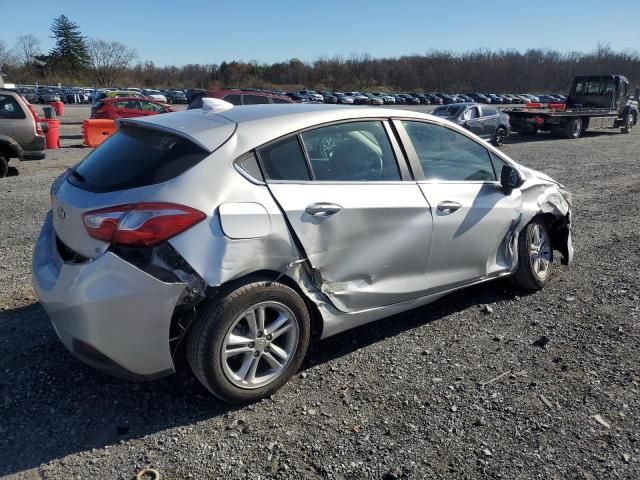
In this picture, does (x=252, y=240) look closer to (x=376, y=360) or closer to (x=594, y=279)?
(x=376, y=360)

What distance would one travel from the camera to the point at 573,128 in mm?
22094

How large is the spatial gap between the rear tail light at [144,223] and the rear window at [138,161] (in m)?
0.19

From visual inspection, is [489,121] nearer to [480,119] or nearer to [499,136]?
[480,119]

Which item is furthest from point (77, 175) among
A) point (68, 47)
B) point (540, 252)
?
point (68, 47)

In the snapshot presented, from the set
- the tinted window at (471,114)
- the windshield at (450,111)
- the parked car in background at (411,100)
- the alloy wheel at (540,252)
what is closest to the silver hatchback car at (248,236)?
the alloy wheel at (540,252)

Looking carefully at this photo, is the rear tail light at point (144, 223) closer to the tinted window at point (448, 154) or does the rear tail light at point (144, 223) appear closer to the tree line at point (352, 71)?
the tinted window at point (448, 154)

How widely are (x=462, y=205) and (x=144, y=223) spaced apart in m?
2.28

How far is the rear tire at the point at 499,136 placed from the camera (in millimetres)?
20047

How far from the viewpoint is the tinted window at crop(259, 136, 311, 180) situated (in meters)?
3.02

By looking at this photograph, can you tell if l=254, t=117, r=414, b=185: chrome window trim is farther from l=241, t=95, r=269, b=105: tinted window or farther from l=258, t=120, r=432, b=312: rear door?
l=241, t=95, r=269, b=105: tinted window

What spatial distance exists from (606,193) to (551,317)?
264 inches

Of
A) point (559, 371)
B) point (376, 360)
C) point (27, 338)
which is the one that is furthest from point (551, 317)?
point (27, 338)

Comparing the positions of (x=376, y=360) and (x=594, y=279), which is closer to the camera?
(x=376, y=360)

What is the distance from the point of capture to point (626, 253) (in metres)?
5.94
